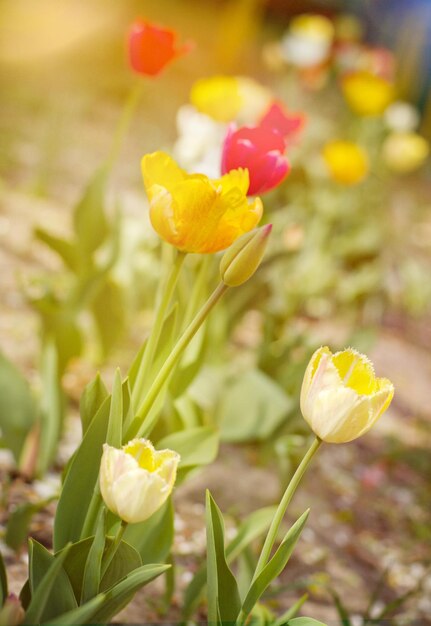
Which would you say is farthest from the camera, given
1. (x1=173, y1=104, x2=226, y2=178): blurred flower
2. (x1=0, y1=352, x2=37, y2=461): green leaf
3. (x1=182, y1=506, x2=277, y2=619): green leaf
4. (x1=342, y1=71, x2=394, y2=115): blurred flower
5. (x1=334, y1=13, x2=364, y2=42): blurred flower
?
(x1=334, y1=13, x2=364, y2=42): blurred flower

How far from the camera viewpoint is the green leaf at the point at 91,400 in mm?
828

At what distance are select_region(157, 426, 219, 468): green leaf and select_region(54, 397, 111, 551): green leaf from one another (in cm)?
15

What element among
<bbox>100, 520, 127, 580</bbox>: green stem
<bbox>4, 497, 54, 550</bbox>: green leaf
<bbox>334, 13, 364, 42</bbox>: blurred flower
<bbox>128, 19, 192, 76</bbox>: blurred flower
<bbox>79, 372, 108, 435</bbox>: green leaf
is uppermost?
<bbox>334, 13, 364, 42</bbox>: blurred flower

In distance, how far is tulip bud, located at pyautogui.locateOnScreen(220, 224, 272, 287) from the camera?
2.28ft

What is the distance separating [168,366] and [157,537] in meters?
0.27

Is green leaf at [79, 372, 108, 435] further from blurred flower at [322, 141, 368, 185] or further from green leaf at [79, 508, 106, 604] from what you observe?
blurred flower at [322, 141, 368, 185]

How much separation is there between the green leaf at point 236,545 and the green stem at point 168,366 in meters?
0.32

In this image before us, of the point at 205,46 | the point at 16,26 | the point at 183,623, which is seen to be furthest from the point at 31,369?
the point at 205,46

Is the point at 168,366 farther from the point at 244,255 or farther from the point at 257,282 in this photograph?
the point at 257,282

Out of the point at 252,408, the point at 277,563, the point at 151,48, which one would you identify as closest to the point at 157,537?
the point at 277,563

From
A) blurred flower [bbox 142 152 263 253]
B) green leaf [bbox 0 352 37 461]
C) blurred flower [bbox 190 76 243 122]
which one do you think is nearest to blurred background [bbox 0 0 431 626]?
green leaf [bbox 0 352 37 461]

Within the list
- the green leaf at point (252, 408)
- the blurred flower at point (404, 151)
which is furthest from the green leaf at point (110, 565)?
the blurred flower at point (404, 151)

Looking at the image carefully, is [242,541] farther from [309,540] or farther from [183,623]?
[309,540]

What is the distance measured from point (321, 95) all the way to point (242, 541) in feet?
14.2
